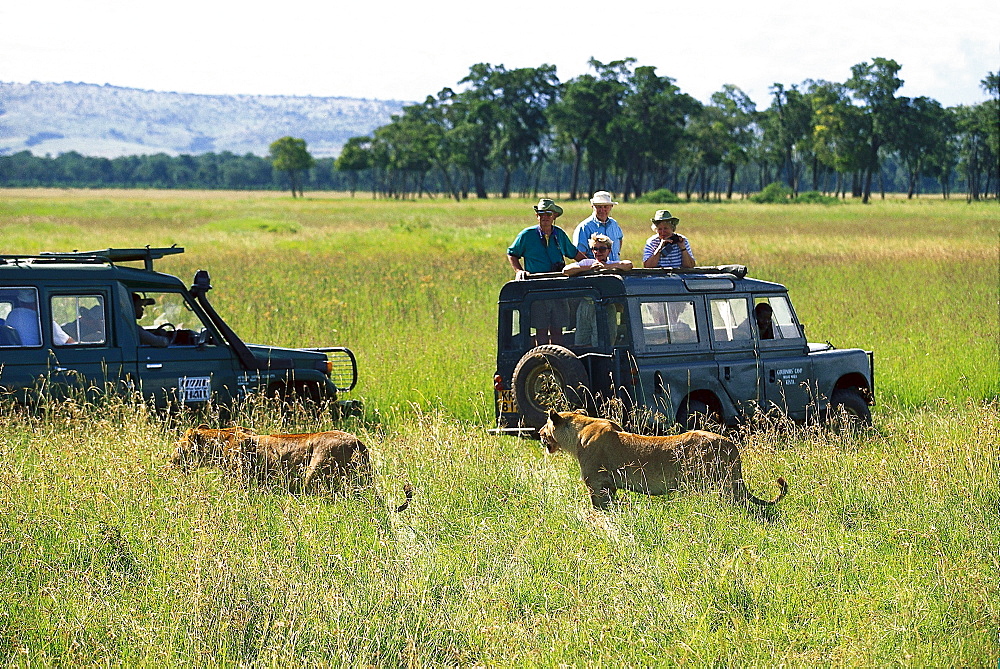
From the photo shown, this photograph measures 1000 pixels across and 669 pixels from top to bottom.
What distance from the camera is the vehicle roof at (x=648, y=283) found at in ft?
27.1

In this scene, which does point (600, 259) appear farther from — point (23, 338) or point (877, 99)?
point (877, 99)

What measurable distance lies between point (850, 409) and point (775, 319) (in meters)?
1.23

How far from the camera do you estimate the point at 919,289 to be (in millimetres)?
19828

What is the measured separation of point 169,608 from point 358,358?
7.74m

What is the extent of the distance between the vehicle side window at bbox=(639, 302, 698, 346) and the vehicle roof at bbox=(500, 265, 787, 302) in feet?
0.35

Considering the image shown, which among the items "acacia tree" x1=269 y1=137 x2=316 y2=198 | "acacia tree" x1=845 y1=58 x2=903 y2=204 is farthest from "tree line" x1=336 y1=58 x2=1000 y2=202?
"acacia tree" x1=269 y1=137 x2=316 y2=198

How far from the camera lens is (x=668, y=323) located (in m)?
8.45

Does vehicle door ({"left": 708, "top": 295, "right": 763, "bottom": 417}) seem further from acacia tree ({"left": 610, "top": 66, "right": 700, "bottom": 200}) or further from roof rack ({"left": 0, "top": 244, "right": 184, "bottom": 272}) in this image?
acacia tree ({"left": 610, "top": 66, "right": 700, "bottom": 200})

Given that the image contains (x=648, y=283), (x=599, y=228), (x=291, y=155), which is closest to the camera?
(x=648, y=283)

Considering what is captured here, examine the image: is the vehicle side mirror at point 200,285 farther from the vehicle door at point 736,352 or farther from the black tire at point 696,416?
the vehicle door at point 736,352

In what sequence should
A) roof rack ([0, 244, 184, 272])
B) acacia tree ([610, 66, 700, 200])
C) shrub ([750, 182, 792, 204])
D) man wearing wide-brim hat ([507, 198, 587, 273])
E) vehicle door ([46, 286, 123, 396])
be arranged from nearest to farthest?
vehicle door ([46, 286, 123, 396]) < roof rack ([0, 244, 184, 272]) < man wearing wide-brim hat ([507, 198, 587, 273]) < shrub ([750, 182, 792, 204]) < acacia tree ([610, 66, 700, 200])

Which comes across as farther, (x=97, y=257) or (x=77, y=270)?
(x=97, y=257)

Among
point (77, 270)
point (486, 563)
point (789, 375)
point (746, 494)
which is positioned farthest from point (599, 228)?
point (486, 563)

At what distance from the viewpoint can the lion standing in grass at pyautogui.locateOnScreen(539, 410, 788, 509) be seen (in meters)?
6.74
